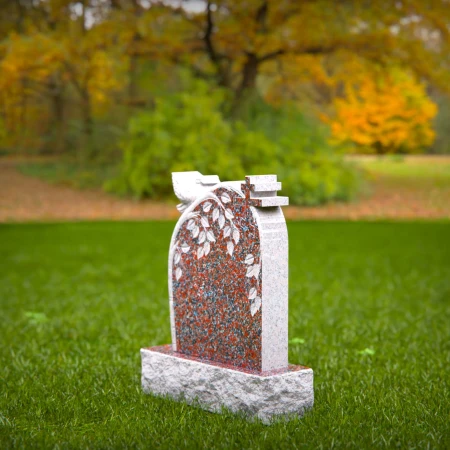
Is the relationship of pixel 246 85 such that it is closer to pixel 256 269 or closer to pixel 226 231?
pixel 226 231

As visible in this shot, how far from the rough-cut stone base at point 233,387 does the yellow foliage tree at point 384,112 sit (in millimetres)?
18950

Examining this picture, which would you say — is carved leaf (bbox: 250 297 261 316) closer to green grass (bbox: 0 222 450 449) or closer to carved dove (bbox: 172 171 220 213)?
green grass (bbox: 0 222 450 449)

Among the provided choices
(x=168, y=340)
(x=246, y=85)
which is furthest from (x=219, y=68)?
(x=168, y=340)

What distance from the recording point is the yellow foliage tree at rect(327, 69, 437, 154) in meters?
23.8

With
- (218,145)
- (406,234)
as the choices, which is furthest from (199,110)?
(406,234)

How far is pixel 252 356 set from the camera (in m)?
4.45

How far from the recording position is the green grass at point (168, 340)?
410 cm

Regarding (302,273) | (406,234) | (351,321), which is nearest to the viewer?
(351,321)

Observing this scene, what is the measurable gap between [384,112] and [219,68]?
23.3 feet

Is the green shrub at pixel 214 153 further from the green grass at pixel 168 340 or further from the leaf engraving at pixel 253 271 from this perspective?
the leaf engraving at pixel 253 271

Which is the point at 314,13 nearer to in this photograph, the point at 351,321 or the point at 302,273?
the point at 302,273

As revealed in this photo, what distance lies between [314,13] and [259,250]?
18.4 m

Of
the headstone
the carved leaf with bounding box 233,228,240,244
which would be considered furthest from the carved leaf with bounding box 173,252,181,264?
the carved leaf with bounding box 233,228,240,244

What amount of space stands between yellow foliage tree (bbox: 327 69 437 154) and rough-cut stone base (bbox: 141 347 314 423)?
18950 millimetres
